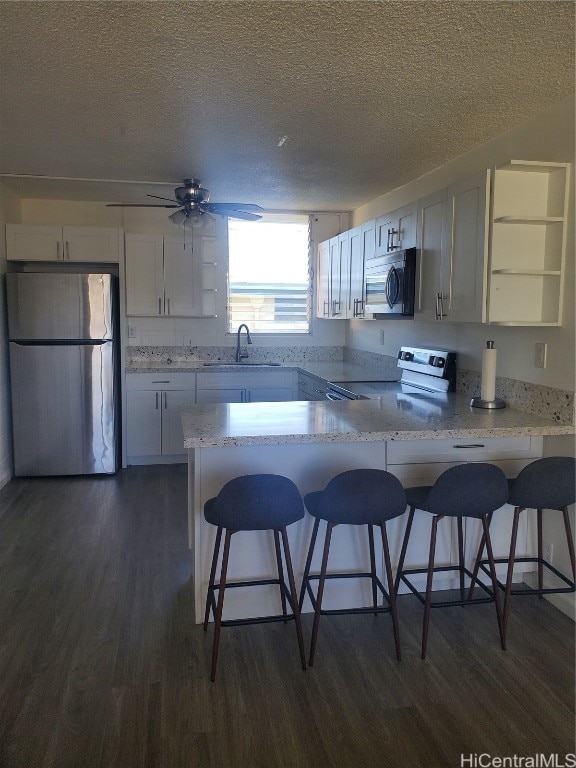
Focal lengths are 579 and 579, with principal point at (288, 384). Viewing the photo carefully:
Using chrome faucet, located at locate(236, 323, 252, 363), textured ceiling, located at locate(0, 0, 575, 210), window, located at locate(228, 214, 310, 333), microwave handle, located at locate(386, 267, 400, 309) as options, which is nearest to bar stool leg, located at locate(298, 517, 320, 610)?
microwave handle, located at locate(386, 267, 400, 309)

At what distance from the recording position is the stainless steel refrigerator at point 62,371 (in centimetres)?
481

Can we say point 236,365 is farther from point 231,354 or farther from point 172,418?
point 172,418

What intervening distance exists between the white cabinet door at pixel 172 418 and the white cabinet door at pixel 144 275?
0.81m

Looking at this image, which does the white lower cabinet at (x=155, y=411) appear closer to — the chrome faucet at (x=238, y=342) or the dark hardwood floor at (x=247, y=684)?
the chrome faucet at (x=238, y=342)

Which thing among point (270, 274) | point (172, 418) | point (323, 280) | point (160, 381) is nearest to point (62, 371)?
point (160, 381)

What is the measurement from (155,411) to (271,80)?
3.42 m

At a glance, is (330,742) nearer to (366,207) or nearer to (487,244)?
(487,244)

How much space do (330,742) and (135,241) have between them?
177 inches

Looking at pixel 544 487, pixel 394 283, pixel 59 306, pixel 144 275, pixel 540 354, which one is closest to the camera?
pixel 544 487

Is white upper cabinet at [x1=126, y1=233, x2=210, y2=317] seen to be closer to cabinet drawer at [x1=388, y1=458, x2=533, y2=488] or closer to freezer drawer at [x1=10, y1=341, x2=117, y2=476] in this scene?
freezer drawer at [x1=10, y1=341, x2=117, y2=476]

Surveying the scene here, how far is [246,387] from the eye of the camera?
5387 mm

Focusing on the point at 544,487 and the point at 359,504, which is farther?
the point at 544,487

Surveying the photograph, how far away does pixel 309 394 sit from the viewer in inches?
202

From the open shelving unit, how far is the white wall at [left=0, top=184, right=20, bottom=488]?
3.89 meters
